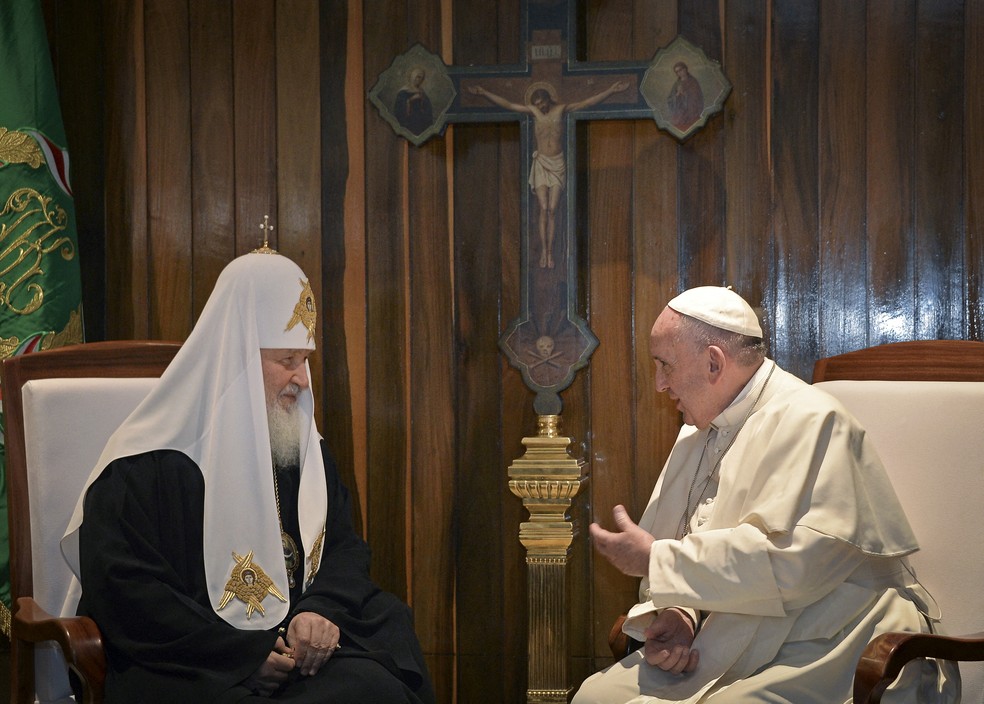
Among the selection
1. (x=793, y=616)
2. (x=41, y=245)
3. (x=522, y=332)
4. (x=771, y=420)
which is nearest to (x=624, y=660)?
(x=793, y=616)

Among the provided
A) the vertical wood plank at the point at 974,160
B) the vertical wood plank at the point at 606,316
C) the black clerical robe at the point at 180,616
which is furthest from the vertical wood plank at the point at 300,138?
the vertical wood plank at the point at 974,160

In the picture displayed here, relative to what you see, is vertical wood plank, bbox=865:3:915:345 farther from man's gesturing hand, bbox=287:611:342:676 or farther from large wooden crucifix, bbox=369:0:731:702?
man's gesturing hand, bbox=287:611:342:676

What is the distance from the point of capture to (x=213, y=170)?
455 centimetres

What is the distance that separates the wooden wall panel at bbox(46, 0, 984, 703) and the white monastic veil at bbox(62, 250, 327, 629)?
1.17 meters

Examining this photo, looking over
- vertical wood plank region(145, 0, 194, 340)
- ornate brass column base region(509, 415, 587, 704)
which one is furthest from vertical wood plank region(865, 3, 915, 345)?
vertical wood plank region(145, 0, 194, 340)

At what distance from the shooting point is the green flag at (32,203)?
4.01 metres

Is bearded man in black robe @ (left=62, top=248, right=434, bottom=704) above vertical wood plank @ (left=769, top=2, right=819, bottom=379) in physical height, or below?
below

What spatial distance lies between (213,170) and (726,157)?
7.15ft

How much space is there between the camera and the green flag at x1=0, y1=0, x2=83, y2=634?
A: 4.01 meters

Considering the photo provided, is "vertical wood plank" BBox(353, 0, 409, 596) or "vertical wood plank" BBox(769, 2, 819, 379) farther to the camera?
"vertical wood plank" BBox(353, 0, 409, 596)

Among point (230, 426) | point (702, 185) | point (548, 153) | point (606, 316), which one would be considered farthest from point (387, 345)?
point (702, 185)

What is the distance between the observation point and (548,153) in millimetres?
4121

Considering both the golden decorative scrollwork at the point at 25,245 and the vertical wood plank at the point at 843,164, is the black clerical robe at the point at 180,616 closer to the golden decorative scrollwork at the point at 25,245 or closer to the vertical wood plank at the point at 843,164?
the golden decorative scrollwork at the point at 25,245

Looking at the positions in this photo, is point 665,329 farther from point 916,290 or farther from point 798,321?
point 916,290
